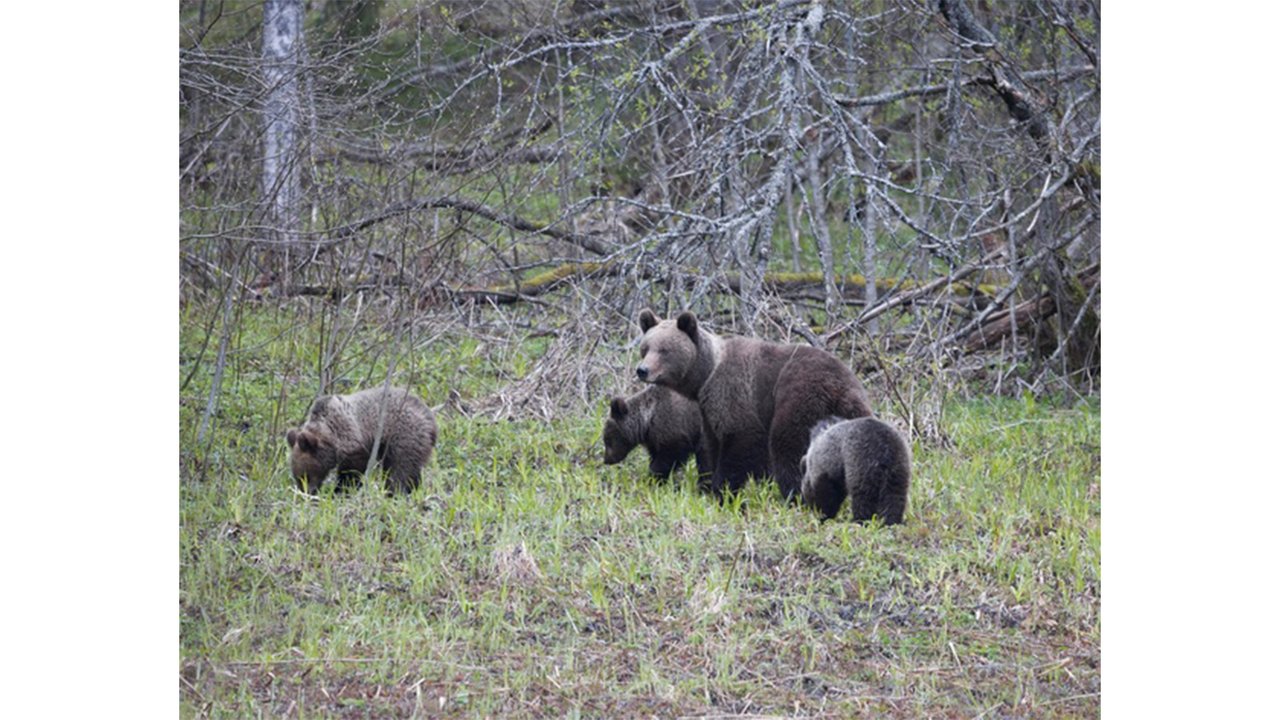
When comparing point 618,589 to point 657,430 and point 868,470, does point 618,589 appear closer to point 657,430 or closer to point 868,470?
point 868,470

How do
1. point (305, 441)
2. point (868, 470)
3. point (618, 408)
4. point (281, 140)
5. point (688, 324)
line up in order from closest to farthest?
point (868, 470)
point (281, 140)
point (305, 441)
point (688, 324)
point (618, 408)

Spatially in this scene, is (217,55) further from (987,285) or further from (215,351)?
(987,285)

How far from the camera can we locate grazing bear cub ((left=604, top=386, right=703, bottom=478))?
19.8ft

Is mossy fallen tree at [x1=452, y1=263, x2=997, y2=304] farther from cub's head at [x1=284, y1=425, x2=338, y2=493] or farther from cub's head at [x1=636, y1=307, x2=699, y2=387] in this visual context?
cub's head at [x1=284, y1=425, x2=338, y2=493]

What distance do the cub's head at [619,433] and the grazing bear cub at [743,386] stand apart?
24 cm

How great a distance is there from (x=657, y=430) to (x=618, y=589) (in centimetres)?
136

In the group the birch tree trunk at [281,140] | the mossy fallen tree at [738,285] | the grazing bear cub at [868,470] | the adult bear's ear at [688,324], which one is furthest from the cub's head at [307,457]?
the grazing bear cub at [868,470]

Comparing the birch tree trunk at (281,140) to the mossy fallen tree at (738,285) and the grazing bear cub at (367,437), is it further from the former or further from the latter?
the mossy fallen tree at (738,285)

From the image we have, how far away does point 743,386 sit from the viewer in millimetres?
5766

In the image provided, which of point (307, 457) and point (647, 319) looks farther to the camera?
point (647, 319)

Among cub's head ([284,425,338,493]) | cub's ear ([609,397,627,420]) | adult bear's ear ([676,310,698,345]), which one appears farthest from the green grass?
adult bear's ear ([676,310,698,345])

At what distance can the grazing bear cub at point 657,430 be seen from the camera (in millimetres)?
6031

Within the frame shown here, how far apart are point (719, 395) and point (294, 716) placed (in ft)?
7.13

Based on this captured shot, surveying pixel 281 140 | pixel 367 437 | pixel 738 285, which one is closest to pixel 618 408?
pixel 738 285
